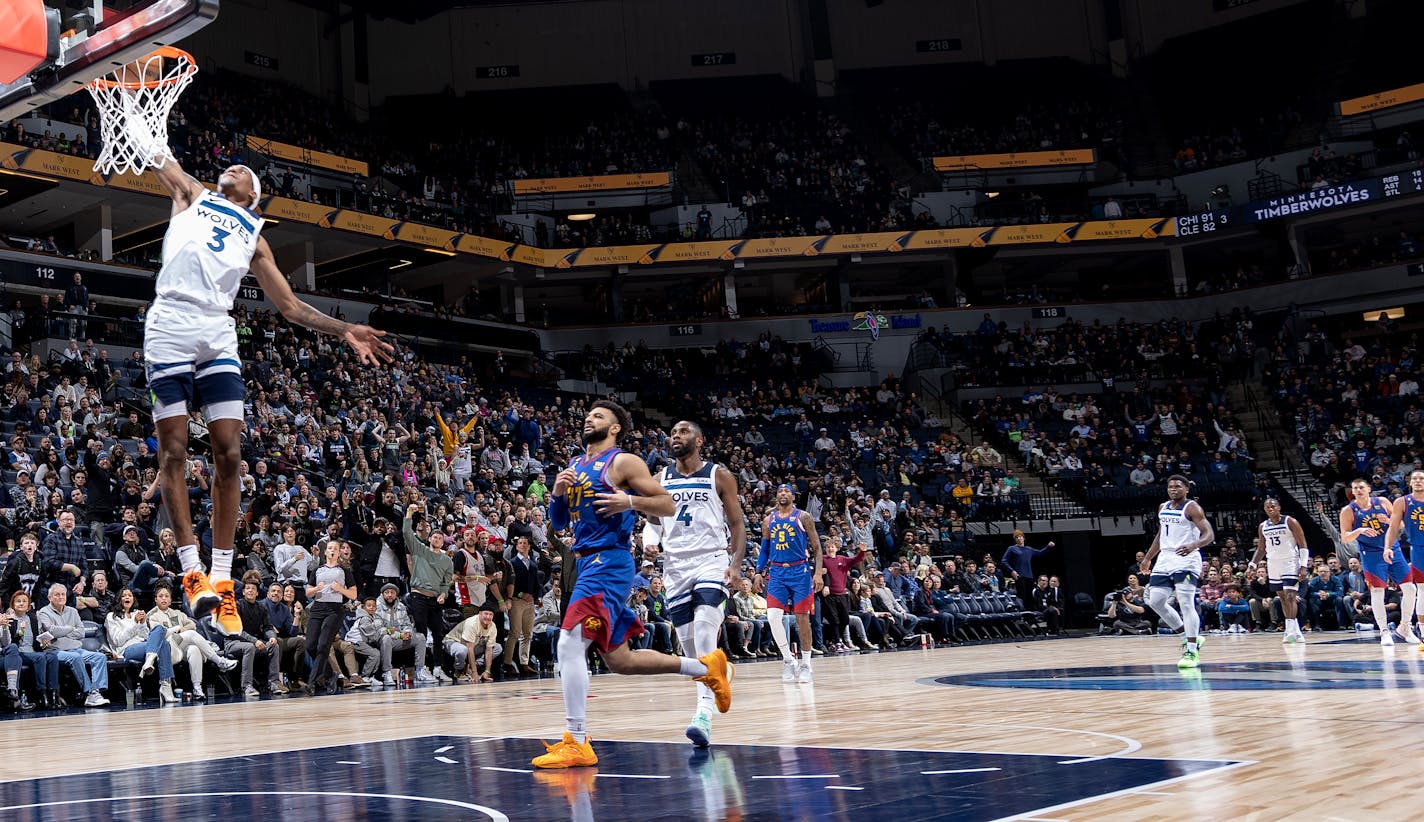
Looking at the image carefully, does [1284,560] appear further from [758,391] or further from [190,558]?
[758,391]

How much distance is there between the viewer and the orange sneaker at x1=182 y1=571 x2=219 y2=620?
550 centimetres

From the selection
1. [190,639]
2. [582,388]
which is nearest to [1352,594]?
[190,639]

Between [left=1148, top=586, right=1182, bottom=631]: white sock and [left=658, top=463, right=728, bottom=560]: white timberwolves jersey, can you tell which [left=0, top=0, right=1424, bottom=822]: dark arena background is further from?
[left=658, top=463, right=728, bottom=560]: white timberwolves jersey

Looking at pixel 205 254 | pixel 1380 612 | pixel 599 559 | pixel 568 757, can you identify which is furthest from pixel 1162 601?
pixel 205 254

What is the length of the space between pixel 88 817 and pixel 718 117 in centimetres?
3866

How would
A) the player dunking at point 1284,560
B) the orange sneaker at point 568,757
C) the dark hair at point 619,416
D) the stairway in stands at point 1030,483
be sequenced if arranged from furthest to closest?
the stairway in stands at point 1030,483
the player dunking at point 1284,560
the dark hair at point 619,416
the orange sneaker at point 568,757

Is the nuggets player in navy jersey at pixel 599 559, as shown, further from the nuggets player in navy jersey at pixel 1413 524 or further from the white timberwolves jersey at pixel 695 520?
the nuggets player in navy jersey at pixel 1413 524

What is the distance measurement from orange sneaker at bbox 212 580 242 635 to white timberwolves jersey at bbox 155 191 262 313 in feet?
4.11

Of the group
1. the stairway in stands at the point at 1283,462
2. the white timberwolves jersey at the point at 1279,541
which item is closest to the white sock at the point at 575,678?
the white timberwolves jersey at the point at 1279,541

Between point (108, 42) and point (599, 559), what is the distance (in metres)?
3.87

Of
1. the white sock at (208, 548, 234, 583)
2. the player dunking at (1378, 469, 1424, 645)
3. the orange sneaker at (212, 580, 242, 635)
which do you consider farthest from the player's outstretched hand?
the player dunking at (1378, 469, 1424, 645)

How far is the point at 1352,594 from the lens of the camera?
21.2 metres

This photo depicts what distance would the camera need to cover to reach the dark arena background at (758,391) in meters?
7.05

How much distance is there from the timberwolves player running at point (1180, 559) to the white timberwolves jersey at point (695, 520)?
21.3 ft
